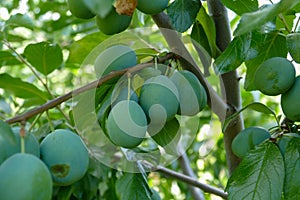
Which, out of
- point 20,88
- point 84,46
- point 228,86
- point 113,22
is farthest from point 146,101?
point 20,88

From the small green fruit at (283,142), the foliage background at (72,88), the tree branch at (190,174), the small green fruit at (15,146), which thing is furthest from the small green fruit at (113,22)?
the tree branch at (190,174)

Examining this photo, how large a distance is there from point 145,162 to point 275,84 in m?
0.43

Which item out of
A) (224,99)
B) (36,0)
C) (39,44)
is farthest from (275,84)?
(36,0)

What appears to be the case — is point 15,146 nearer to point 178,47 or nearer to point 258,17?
point 258,17

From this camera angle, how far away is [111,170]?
1428 millimetres

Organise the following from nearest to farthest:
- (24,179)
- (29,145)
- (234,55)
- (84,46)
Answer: (24,179) → (29,145) → (234,55) → (84,46)

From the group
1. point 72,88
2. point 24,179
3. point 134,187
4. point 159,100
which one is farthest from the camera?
point 72,88

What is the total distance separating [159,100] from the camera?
82 centimetres

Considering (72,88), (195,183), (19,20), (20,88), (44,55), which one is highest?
(19,20)

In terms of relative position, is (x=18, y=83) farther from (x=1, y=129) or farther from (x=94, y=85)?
(x=1, y=129)

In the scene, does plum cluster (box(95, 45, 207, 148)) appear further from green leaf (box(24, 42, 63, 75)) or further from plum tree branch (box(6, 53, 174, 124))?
green leaf (box(24, 42, 63, 75))

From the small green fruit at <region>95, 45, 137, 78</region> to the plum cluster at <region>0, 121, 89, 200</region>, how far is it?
0.19 meters

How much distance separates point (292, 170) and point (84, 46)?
0.65 m

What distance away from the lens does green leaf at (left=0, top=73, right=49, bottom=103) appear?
4.65ft
